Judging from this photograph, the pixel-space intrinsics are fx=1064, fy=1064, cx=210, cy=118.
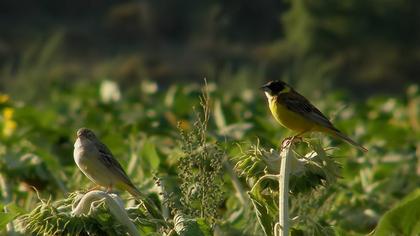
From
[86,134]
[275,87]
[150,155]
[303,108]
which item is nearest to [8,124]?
[150,155]

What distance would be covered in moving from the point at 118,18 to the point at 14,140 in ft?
152

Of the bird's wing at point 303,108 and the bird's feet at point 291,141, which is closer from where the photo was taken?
the bird's feet at point 291,141

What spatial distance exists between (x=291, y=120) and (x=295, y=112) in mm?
70

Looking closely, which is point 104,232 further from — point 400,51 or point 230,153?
point 400,51

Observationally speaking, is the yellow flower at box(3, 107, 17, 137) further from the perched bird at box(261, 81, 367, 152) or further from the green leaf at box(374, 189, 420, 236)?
the green leaf at box(374, 189, 420, 236)

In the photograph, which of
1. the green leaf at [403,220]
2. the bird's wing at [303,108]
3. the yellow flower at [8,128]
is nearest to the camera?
the green leaf at [403,220]

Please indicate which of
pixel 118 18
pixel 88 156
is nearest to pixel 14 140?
pixel 88 156

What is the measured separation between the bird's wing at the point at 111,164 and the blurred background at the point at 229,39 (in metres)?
31.0

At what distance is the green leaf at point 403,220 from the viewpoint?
3.34m

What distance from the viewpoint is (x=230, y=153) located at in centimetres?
533

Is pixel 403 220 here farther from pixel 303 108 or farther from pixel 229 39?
pixel 229 39

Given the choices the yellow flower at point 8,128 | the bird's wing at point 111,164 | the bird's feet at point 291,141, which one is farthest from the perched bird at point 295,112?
the yellow flower at point 8,128

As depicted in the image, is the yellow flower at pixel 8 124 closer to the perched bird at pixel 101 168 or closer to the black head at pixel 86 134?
the black head at pixel 86 134

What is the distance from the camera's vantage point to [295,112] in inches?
199
